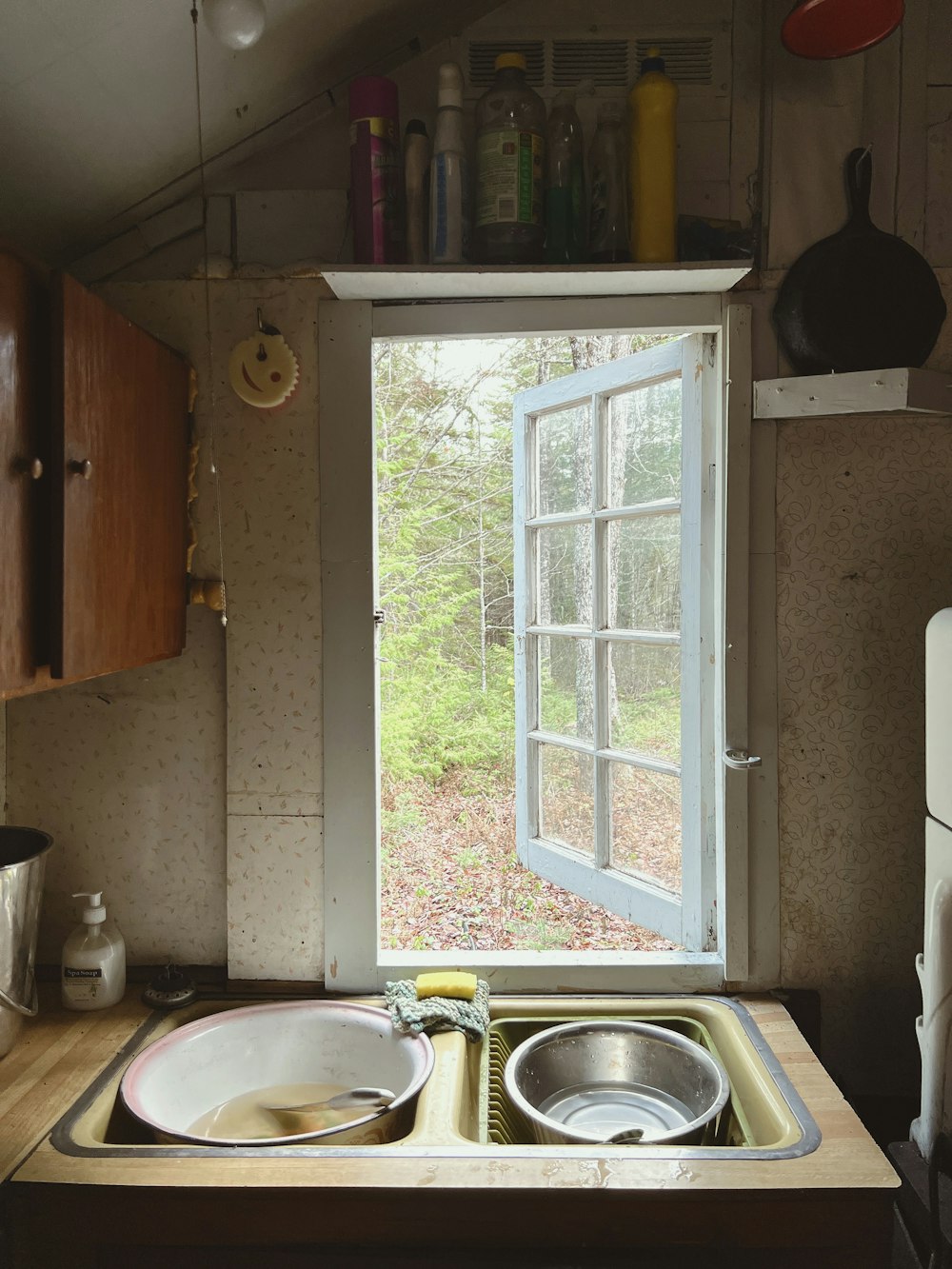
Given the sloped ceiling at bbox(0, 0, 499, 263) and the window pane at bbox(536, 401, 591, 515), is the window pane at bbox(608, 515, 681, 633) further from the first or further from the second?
the sloped ceiling at bbox(0, 0, 499, 263)

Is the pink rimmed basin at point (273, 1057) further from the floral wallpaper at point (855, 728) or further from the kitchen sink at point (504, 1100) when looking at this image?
the floral wallpaper at point (855, 728)

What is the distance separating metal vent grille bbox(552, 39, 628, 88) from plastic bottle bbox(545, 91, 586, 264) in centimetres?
10

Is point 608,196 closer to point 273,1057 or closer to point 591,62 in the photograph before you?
point 591,62

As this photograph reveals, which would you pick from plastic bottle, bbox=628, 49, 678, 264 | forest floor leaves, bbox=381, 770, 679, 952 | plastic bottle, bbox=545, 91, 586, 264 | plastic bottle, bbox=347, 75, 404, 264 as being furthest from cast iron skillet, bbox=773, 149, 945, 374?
forest floor leaves, bbox=381, 770, 679, 952

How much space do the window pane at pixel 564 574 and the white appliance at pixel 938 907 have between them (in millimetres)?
823

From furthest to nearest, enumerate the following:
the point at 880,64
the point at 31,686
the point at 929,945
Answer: the point at 880,64, the point at 929,945, the point at 31,686

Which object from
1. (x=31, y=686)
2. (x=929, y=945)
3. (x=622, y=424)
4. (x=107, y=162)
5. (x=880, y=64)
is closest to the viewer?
(x=31, y=686)

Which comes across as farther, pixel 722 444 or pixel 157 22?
pixel 722 444

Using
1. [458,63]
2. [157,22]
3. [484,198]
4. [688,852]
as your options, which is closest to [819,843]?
[688,852]

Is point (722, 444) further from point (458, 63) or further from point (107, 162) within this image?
point (107, 162)

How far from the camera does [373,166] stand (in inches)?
49.8

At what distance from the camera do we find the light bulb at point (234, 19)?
1028 millimetres

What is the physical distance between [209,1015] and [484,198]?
1.32m

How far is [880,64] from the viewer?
1352 millimetres
